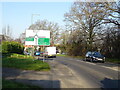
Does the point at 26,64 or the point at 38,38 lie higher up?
the point at 38,38

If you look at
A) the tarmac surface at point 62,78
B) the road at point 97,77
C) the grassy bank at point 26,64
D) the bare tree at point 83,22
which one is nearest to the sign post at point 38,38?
the grassy bank at point 26,64

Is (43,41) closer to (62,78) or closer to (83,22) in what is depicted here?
(62,78)

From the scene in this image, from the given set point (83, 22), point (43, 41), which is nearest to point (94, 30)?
point (83, 22)

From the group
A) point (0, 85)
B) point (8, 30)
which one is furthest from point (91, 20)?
point (8, 30)

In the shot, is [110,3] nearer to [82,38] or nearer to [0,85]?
[82,38]

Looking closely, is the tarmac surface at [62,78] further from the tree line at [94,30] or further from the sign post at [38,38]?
the tree line at [94,30]

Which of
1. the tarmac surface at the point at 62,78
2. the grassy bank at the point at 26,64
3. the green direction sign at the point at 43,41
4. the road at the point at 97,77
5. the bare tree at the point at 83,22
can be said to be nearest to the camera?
the tarmac surface at the point at 62,78

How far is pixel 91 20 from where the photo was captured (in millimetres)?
39750

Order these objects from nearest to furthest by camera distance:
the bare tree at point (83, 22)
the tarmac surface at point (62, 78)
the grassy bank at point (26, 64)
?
the tarmac surface at point (62, 78), the grassy bank at point (26, 64), the bare tree at point (83, 22)

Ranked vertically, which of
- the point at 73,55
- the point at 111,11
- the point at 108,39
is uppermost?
the point at 111,11

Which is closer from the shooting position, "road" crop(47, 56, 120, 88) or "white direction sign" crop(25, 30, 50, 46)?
"road" crop(47, 56, 120, 88)

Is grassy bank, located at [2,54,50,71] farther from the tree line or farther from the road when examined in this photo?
the tree line

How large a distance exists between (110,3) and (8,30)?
4985cm

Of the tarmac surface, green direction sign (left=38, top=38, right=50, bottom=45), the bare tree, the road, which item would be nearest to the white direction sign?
green direction sign (left=38, top=38, right=50, bottom=45)
